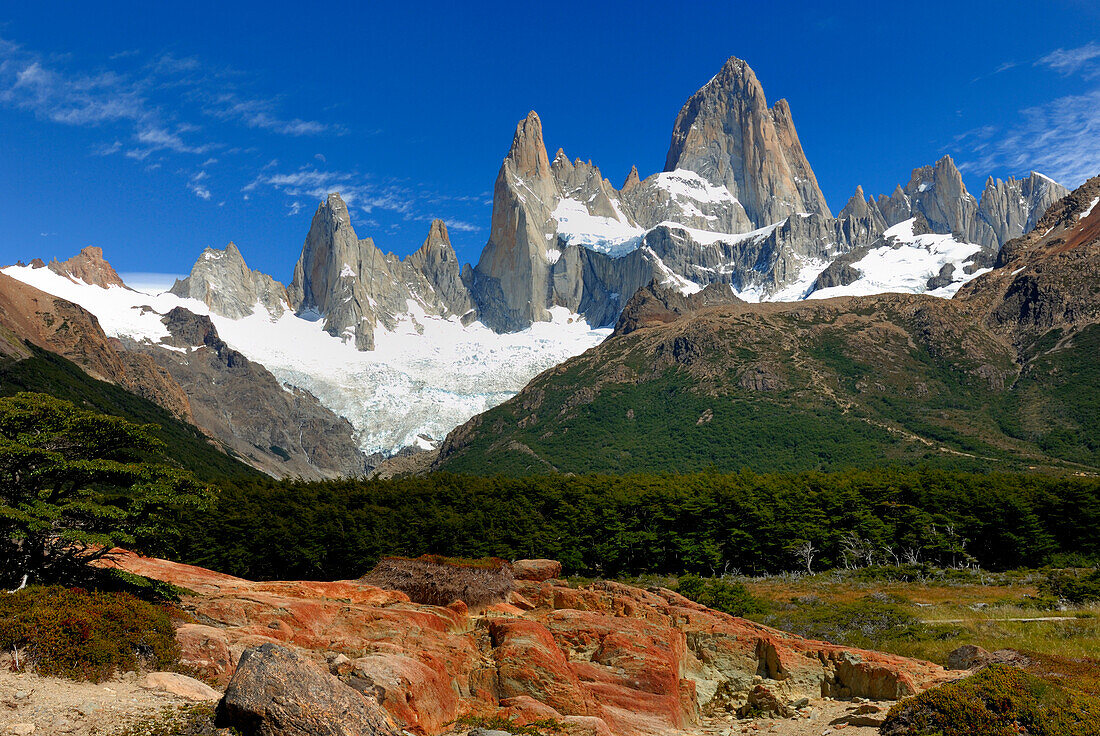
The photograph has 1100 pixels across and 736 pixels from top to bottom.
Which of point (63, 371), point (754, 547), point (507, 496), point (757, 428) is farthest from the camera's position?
point (757, 428)

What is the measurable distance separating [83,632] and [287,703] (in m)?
7.58

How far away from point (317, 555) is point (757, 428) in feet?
485

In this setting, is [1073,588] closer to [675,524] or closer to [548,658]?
[675,524]

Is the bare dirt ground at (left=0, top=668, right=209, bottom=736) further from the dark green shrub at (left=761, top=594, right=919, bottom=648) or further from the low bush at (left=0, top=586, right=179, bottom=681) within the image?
the dark green shrub at (left=761, top=594, right=919, bottom=648)

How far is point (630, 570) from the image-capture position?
81.9 meters

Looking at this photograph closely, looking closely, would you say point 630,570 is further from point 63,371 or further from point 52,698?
point 63,371

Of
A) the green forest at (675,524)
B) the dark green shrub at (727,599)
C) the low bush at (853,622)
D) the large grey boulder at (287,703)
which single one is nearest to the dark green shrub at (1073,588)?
the low bush at (853,622)

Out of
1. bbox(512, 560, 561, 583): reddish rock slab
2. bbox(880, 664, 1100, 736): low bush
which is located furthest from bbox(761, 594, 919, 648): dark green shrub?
bbox(880, 664, 1100, 736): low bush

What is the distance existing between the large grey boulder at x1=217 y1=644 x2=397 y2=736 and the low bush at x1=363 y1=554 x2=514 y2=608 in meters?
15.3

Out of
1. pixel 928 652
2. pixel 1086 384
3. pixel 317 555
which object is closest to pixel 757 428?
pixel 1086 384

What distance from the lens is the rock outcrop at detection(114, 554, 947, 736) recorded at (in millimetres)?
21391

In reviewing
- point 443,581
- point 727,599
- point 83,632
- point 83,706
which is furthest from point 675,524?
point 83,706

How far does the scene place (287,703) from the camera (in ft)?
53.2

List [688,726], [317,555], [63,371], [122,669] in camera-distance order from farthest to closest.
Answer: [63,371] < [317,555] < [688,726] < [122,669]
